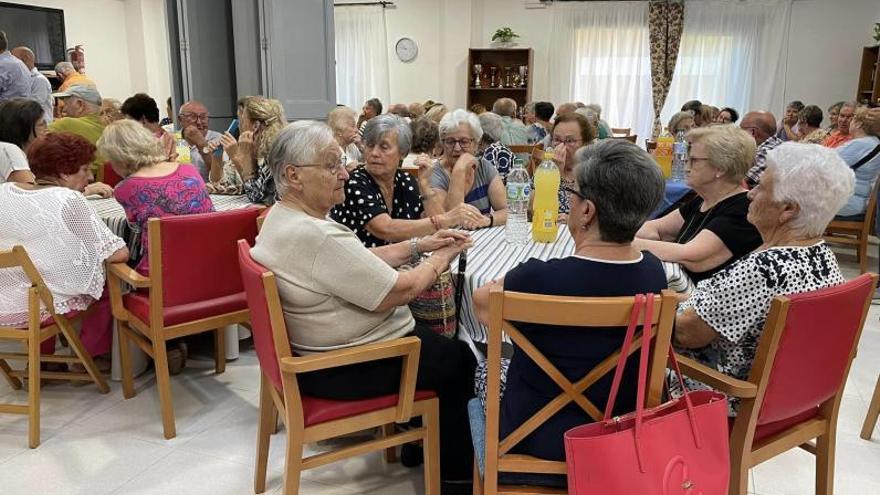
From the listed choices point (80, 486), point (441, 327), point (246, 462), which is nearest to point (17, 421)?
point (80, 486)

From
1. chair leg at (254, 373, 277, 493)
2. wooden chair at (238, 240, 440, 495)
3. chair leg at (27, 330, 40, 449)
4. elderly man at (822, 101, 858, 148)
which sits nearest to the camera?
wooden chair at (238, 240, 440, 495)

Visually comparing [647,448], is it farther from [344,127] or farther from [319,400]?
[344,127]

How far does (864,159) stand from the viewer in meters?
4.28

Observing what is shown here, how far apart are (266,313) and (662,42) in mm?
8658

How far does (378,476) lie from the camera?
209 centimetres

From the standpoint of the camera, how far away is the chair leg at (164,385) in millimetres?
2225

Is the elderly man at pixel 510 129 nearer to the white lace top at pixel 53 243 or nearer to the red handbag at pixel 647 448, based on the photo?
the white lace top at pixel 53 243

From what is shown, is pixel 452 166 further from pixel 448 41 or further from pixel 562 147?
pixel 448 41

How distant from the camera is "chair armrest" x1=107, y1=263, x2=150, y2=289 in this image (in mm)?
2199

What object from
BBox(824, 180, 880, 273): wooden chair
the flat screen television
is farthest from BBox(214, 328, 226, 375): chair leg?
the flat screen television

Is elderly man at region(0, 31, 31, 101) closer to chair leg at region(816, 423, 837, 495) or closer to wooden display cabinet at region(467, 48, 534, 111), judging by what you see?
chair leg at region(816, 423, 837, 495)

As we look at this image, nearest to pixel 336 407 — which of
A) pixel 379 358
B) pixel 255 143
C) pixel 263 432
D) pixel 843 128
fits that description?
pixel 379 358

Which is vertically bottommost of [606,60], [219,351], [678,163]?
[219,351]

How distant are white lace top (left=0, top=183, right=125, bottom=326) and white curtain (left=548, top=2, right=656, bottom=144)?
802 centimetres
